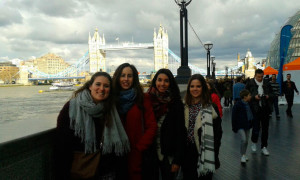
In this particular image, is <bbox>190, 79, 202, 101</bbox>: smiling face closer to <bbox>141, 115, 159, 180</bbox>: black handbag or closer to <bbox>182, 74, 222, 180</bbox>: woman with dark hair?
<bbox>182, 74, 222, 180</bbox>: woman with dark hair

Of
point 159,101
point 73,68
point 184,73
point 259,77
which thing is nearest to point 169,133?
point 159,101

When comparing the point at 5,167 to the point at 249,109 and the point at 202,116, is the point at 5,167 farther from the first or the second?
the point at 249,109

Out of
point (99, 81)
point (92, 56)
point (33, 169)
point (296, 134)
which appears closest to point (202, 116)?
point (99, 81)

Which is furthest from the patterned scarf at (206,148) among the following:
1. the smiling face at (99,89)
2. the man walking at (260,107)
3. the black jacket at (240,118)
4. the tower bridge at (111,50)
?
the tower bridge at (111,50)

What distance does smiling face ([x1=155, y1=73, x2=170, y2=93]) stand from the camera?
2023mm

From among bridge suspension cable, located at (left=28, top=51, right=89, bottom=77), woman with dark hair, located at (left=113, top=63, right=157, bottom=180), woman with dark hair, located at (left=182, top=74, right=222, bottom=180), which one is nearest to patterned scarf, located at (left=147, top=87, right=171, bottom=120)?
woman with dark hair, located at (left=113, top=63, right=157, bottom=180)

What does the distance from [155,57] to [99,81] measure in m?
62.2

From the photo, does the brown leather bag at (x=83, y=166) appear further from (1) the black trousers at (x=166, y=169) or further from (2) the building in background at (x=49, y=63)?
(2) the building in background at (x=49, y=63)

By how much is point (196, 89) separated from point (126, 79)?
24.0 inches

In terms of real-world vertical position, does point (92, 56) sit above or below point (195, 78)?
above

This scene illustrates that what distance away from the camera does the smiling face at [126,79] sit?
1.93 m

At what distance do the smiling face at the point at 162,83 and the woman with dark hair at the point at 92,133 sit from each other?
451 mm

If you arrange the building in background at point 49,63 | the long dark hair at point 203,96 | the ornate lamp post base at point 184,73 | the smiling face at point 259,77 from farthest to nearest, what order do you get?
1. the building in background at point 49,63
2. the ornate lamp post base at point 184,73
3. the smiling face at point 259,77
4. the long dark hair at point 203,96

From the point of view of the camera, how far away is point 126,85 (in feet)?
6.32
